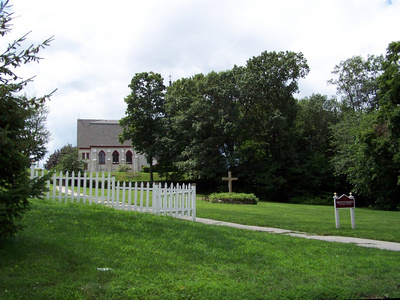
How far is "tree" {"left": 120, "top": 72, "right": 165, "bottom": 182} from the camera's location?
4219 centimetres

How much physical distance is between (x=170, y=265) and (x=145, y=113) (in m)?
37.3

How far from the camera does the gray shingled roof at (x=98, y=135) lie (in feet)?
212

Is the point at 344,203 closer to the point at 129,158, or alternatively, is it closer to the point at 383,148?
the point at 383,148

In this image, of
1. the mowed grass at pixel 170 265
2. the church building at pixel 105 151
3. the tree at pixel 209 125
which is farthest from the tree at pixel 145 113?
the mowed grass at pixel 170 265

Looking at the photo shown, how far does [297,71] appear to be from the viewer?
1550 inches

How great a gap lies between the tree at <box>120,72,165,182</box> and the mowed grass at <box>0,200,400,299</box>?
34018 mm

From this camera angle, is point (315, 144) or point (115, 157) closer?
point (315, 144)

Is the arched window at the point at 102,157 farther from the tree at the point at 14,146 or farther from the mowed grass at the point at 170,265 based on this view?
the tree at the point at 14,146

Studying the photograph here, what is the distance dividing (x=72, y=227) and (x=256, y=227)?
251 inches

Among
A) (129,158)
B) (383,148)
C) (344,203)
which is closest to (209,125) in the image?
(383,148)

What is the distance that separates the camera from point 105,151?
64.3 m

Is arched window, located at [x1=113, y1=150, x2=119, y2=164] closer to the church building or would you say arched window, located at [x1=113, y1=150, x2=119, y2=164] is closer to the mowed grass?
the church building

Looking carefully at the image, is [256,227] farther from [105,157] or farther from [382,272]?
[105,157]

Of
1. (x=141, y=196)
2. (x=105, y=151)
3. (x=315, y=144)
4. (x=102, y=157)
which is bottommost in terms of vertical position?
(x=141, y=196)
